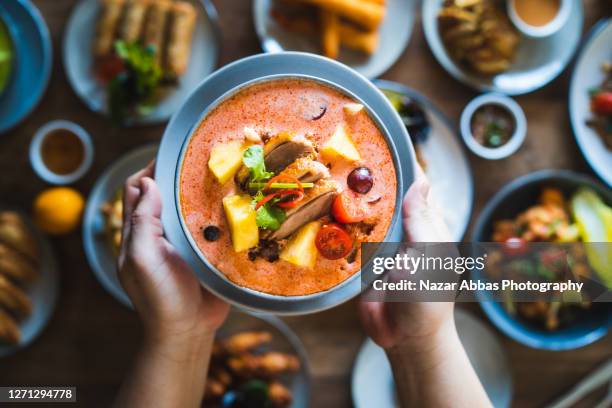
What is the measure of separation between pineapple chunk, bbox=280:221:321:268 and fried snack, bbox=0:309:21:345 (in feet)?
5.55

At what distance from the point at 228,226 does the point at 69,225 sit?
1380 millimetres

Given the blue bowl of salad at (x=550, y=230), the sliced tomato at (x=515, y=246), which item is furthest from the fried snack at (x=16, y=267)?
the sliced tomato at (x=515, y=246)

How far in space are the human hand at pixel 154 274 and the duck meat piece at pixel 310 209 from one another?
472 millimetres

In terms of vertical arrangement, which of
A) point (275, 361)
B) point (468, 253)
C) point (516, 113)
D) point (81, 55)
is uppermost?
point (516, 113)

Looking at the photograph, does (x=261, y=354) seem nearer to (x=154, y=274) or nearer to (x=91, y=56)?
(x=154, y=274)

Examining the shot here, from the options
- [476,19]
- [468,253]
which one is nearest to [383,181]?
[468,253]

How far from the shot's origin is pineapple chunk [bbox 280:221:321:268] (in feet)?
5.07

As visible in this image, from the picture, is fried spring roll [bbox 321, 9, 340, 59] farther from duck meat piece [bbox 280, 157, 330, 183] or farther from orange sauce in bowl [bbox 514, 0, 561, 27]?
duck meat piece [bbox 280, 157, 330, 183]

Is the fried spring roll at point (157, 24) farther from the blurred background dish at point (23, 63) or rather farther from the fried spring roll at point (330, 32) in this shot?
the fried spring roll at point (330, 32)

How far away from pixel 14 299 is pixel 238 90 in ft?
5.57

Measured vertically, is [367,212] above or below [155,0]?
below

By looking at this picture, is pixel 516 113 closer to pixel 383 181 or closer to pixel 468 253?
pixel 468 253

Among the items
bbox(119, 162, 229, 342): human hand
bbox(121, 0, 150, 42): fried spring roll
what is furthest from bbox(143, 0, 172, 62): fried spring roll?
bbox(119, 162, 229, 342): human hand

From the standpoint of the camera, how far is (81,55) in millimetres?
2709
